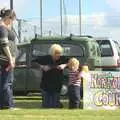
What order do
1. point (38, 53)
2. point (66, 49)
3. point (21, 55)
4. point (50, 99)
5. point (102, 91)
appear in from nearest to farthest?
point (50, 99) < point (102, 91) < point (66, 49) < point (38, 53) < point (21, 55)

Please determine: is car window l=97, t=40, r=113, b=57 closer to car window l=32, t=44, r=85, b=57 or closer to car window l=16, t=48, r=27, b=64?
car window l=32, t=44, r=85, b=57

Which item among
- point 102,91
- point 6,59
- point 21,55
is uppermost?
point 6,59

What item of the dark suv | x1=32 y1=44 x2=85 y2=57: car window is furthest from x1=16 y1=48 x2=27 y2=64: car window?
x1=32 y1=44 x2=85 y2=57: car window

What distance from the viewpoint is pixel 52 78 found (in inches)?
524

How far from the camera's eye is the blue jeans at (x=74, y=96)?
43.9 feet

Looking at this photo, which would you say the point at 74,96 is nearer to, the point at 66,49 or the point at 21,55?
the point at 66,49

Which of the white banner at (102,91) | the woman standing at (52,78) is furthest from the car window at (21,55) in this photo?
the white banner at (102,91)

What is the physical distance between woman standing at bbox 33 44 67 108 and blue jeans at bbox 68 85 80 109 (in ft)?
0.90

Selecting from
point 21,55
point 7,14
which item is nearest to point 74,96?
point 7,14

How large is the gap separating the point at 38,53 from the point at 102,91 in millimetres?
4231

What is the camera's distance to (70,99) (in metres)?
13.5

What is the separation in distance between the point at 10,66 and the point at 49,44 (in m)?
5.64

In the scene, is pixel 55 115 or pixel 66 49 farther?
pixel 66 49

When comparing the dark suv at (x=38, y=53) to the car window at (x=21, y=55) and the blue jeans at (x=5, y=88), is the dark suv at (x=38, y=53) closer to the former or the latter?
the car window at (x=21, y=55)
